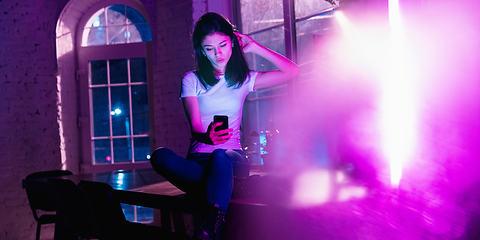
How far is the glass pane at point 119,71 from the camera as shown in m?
4.22

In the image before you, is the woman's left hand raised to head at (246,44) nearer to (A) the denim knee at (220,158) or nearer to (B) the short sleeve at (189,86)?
(B) the short sleeve at (189,86)

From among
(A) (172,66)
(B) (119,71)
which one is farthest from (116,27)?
(A) (172,66)

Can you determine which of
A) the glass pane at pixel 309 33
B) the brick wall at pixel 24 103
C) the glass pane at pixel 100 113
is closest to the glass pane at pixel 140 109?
the glass pane at pixel 100 113

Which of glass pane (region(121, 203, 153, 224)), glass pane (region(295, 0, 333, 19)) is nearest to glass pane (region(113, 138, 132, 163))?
glass pane (region(121, 203, 153, 224))

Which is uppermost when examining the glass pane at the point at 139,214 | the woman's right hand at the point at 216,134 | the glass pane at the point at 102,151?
the woman's right hand at the point at 216,134

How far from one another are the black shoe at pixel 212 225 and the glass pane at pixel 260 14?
6.97 ft

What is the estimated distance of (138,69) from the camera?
13.8ft

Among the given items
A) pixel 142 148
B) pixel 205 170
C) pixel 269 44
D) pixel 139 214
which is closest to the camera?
pixel 205 170

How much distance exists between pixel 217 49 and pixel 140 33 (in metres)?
2.65

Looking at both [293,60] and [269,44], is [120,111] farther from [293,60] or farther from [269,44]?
[293,60]

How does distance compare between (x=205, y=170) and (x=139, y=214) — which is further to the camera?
(x=139, y=214)

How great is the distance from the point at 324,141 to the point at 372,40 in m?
0.75

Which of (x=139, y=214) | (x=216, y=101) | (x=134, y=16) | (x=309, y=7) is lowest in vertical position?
(x=139, y=214)

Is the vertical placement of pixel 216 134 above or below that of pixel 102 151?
above
